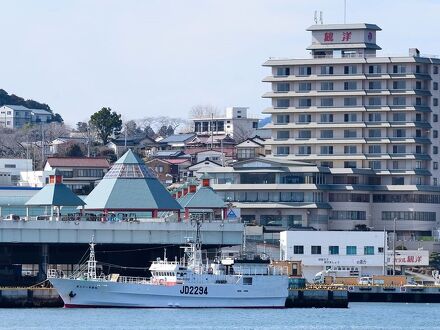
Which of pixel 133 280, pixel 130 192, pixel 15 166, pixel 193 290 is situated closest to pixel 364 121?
pixel 15 166

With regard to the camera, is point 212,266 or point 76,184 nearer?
point 212,266

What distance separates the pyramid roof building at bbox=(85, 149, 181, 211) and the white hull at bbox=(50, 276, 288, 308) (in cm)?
1735

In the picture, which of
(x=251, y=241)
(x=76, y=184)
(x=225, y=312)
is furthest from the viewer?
(x=76, y=184)

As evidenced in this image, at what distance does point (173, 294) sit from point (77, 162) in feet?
265

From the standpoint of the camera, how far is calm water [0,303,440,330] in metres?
99.9

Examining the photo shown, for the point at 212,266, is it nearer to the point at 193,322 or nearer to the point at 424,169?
the point at 193,322

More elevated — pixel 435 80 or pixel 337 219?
pixel 435 80

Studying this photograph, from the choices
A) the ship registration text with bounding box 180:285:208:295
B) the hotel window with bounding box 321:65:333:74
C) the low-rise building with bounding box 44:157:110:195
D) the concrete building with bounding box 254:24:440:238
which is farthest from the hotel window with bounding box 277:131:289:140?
the ship registration text with bounding box 180:285:208:295

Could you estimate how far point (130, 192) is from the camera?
133000mm

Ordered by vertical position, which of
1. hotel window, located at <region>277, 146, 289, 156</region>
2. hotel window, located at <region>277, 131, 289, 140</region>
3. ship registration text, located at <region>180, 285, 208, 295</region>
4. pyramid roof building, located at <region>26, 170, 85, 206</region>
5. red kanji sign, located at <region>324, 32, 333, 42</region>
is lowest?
ship registration text, located at <region>180, 285, 208, 295</region>

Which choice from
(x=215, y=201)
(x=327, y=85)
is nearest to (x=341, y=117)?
(x=327, y=85)

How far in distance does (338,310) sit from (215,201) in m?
21.2

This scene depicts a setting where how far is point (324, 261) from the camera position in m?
146

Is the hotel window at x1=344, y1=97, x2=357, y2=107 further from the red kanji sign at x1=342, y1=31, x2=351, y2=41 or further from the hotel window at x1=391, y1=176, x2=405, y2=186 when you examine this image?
the hotel window at x1=391, y1=176, x2=405, y2=186
